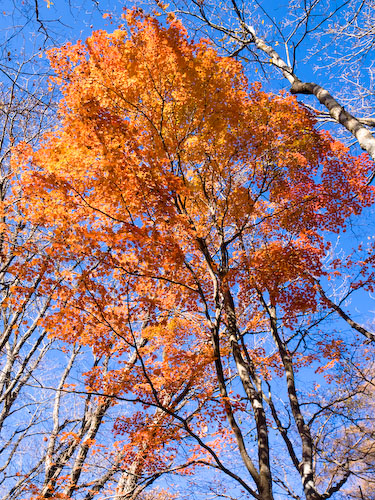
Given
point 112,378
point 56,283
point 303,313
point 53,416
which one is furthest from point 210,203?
point 53,416

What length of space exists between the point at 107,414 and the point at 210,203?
5907 millimetres

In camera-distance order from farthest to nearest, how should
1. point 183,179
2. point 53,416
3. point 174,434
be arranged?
point 53,416
point 174,434
point 183,179

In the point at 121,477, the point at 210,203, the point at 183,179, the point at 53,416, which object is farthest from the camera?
the point at 53,416

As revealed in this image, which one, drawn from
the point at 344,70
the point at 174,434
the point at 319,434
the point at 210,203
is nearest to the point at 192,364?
the point at 174,434

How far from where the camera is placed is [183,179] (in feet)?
21.4

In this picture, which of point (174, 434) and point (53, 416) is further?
point (53, 416)

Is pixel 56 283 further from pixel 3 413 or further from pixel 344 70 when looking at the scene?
pixel 344 70

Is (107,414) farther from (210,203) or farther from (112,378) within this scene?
(210,203)

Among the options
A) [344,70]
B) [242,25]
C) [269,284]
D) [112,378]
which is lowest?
[112,378]

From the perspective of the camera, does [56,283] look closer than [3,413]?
No

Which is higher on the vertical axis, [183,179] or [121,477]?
[183,179]

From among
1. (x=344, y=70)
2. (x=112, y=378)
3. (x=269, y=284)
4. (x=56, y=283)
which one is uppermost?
(x=344, y=70)

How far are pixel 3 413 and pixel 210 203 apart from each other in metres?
6.90

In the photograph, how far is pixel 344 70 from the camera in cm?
789
